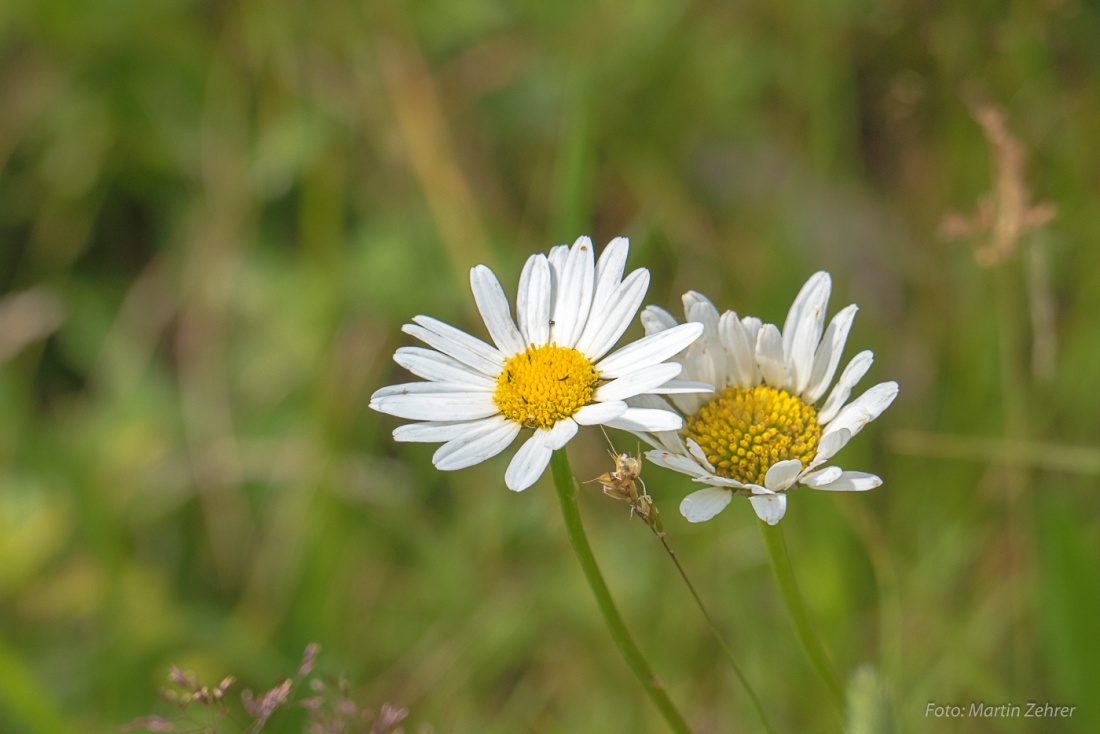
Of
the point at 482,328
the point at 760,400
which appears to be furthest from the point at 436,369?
the point at 482,328

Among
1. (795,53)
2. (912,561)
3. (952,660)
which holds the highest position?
(795,53)

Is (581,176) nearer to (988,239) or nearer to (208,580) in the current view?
(988,239)

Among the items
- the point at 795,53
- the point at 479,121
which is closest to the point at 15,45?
the point at 479,121

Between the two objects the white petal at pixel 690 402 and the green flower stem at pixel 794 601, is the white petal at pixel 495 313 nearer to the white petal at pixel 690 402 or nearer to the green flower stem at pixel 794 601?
the white petal at pixel 690 402

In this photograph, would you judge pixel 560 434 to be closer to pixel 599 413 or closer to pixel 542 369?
pixel 599 413

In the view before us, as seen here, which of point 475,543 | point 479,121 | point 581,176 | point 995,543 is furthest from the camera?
point 479,121

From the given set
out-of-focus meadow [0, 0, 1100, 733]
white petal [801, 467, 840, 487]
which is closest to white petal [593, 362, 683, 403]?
white petal [801, 467, 840, 487]
